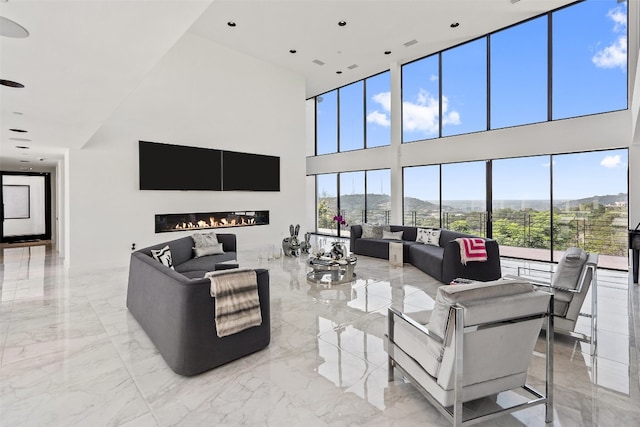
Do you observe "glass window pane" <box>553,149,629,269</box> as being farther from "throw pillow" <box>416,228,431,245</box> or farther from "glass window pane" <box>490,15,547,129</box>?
"throw pillow" <box>416,228,431,245</box>

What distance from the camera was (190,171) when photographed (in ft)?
25.0

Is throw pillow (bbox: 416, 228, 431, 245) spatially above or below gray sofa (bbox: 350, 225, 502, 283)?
above

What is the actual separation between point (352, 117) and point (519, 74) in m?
5.15

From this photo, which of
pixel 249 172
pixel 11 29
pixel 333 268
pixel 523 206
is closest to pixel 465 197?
pixel 523 206

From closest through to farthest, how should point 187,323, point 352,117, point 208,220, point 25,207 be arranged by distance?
point 187,323 → point 208,220 → point 25,207 → point 352,117

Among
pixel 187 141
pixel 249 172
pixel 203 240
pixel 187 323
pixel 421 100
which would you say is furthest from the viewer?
pixel 421 100

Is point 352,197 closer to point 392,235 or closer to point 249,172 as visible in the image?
point 392,235

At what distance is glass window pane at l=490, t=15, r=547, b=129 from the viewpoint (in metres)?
7.01

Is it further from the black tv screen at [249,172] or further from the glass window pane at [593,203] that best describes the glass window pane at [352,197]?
the glass window pane at [593,203]

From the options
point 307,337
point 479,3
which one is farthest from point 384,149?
point 307,337

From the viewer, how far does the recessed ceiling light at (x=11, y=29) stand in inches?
72.6

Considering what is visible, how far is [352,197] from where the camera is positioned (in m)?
11.4

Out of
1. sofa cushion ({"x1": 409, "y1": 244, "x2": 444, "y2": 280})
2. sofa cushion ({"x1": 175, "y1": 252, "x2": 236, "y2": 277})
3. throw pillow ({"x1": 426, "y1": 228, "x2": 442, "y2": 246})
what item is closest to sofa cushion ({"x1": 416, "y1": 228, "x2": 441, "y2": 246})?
throw pillow ({"x1": 426, "y1": 228, "x2": 442, "y2": 246})

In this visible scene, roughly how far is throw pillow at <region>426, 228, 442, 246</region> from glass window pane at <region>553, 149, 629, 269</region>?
259cm
